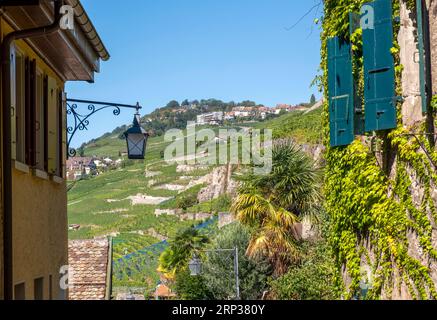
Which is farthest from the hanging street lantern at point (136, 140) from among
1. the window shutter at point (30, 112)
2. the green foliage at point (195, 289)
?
the green foliage at point (195, 289)

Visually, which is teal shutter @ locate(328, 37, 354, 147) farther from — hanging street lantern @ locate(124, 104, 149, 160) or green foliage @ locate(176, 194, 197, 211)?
green foliage @ locate(176, 194, 197, 211)

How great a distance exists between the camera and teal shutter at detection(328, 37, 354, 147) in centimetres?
1140

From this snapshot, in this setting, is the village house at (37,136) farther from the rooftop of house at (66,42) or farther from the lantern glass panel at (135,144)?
the lantern glass panel at (135,144)

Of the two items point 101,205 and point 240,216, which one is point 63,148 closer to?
point 240,216

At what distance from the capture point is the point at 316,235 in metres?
36.6

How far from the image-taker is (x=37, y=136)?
38.6 feet

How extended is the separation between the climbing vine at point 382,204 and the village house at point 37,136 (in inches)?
139

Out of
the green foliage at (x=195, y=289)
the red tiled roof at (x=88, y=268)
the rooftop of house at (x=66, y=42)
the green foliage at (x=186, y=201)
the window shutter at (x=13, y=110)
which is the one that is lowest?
the green foliage at (x=195, y=289)

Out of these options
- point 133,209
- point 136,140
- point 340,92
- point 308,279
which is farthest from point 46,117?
point 133,209

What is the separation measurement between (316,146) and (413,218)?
7083 cm

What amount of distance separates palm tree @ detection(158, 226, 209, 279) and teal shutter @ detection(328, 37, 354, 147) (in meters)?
43.6

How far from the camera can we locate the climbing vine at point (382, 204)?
33.8 ft

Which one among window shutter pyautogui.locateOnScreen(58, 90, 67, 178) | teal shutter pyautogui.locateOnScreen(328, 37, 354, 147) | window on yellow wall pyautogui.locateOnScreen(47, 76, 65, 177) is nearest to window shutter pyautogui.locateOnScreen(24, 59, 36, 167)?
window on yellow wall pyautogui.locateOnScreen(47, 76, 65, 177)
